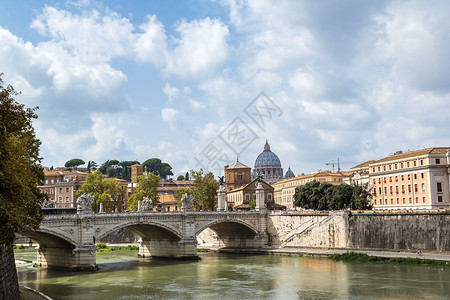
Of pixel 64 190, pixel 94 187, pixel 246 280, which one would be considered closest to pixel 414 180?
pixel 246 280

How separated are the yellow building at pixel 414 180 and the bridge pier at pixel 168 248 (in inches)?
1188

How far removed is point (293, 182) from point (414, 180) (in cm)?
6429

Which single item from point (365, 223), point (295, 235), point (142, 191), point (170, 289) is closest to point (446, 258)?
point (365, 223)

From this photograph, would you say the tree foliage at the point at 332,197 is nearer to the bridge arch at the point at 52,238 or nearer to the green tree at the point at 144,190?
the green tree at the point at 144,190

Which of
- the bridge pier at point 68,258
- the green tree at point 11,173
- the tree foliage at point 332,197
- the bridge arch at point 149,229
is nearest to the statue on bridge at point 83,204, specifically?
the bridge arch at point 149,229

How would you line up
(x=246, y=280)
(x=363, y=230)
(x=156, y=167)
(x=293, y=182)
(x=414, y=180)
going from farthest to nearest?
(x=156, y=167) → (x=293, y=182) → (x=414, y=180) → (x=363, y=230) → (x=246, y=280)

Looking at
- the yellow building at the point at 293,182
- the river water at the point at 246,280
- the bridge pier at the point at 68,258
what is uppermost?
the yellow building at the point at 293,182

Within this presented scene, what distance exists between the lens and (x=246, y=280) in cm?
3547

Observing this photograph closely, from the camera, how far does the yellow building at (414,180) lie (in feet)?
198

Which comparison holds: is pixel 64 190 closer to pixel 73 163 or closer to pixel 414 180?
pixel 73 163

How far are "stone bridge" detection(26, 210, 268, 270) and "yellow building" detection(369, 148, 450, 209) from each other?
20.1 meters

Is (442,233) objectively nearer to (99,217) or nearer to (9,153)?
(99,217)

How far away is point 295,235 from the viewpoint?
54.2m

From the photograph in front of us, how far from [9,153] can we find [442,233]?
38915 millimetres
